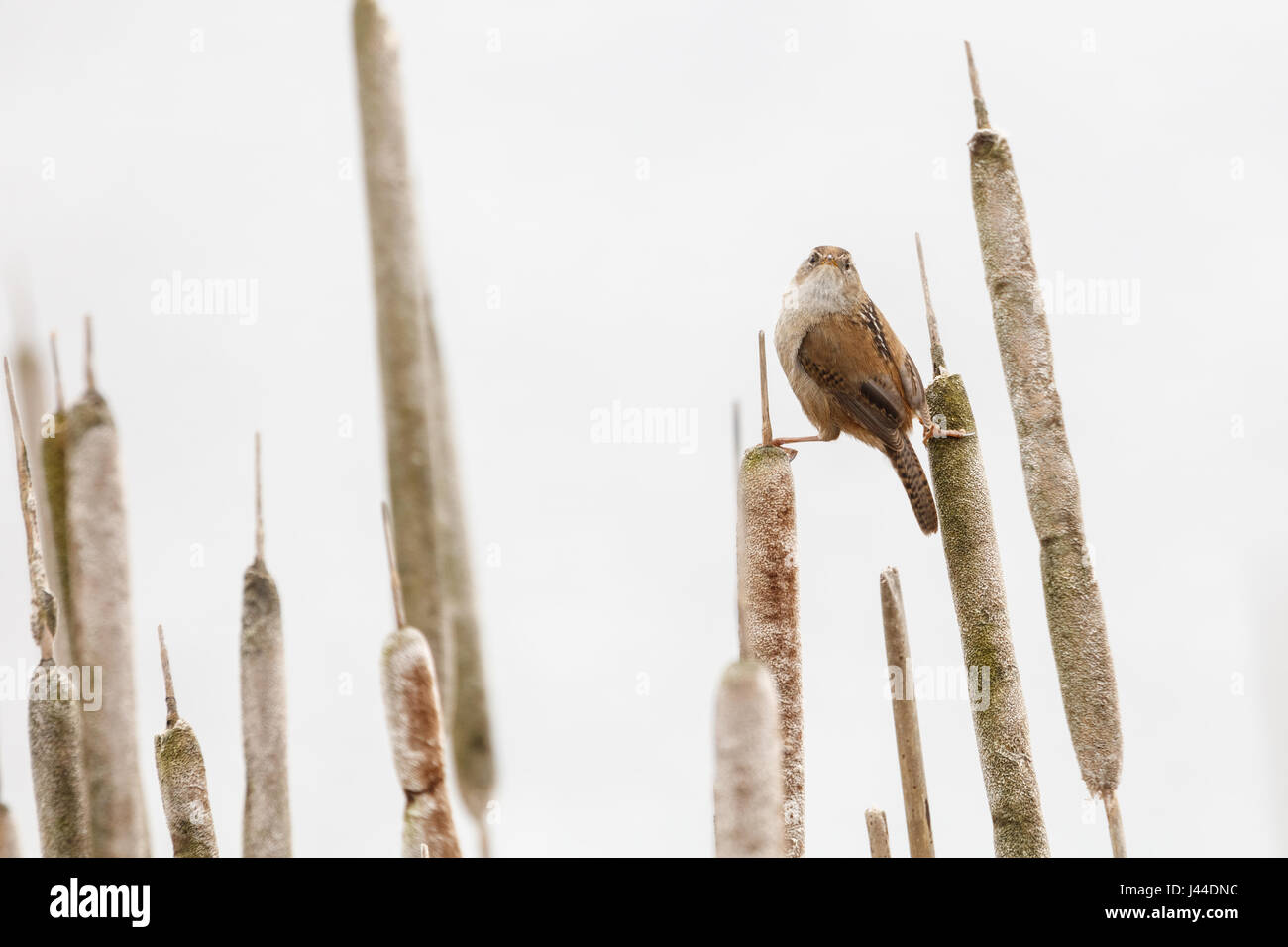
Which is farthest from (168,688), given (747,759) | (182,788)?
(747,759)

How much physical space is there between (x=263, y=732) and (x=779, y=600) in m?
1.10

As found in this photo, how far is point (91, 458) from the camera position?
2.32 m

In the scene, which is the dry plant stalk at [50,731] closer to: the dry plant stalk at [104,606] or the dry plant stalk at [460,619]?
the dry plant stalk at [104,606]

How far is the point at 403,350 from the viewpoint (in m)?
2.27

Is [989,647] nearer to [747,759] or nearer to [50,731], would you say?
[747,759]

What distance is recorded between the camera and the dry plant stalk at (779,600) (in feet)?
9.52

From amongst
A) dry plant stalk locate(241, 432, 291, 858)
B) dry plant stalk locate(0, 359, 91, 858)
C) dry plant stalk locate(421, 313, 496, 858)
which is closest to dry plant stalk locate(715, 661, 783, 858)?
dry plant stalk locate(421, 313, 496, 858)

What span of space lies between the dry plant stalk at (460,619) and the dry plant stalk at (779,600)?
679 millimetres

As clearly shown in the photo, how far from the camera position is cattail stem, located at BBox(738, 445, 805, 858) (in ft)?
9.51

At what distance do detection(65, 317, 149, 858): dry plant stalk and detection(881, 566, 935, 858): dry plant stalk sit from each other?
1.46 meters
